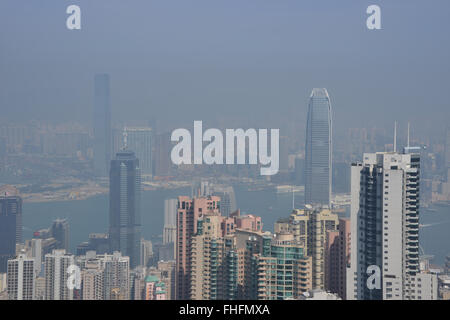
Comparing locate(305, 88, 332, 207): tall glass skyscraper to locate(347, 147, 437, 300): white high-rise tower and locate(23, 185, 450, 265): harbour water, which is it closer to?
locate(23, 185, 450, 265): harbour water

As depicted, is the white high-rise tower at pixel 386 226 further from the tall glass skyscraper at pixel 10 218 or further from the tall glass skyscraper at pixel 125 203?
the tall glass skyscraper at pixel 10 218

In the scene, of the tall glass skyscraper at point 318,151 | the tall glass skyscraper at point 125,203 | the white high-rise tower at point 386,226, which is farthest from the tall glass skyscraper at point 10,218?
the white high-rise tower at point 386,226

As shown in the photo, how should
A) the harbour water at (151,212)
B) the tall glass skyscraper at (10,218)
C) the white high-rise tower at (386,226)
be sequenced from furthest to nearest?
the tall glass skyscraper at (10,218), the harbour water at (151,212), the white high-rise tower at (386,226)

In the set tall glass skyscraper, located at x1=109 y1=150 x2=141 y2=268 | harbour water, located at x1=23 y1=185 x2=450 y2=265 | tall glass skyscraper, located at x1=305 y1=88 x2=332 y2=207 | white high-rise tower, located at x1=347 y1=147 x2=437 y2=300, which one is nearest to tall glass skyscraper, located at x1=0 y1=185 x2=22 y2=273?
harbour water, located at x1=23 y1=185 x2=450 y2=265

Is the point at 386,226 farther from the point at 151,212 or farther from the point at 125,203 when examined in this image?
the point at 125,203

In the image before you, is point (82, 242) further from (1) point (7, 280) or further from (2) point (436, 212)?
(2) point (436, 212)

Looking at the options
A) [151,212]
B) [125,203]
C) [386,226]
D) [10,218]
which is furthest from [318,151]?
[10,218]
